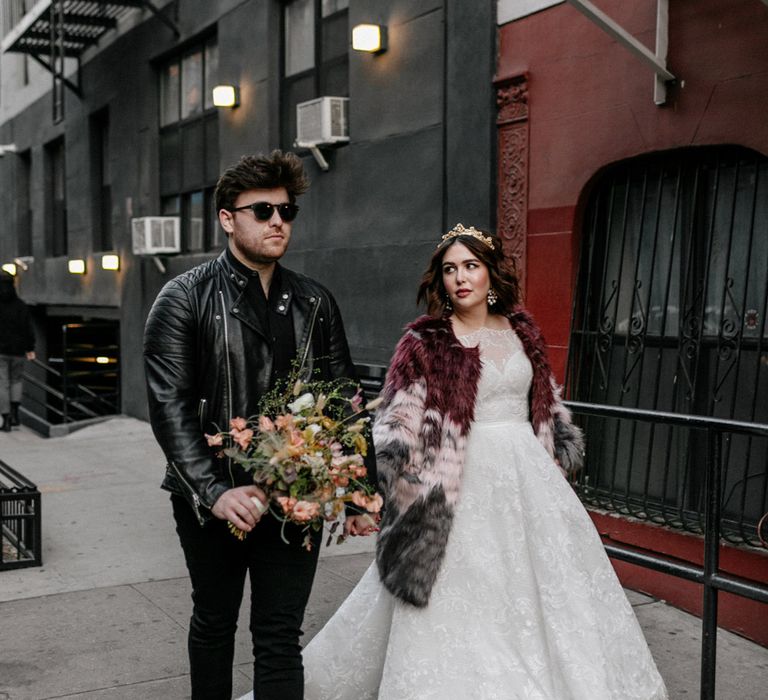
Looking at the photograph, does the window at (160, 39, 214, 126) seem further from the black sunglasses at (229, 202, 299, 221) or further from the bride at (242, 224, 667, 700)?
the black sunglasses at (229, 202, 299, 221)

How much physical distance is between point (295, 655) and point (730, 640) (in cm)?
290

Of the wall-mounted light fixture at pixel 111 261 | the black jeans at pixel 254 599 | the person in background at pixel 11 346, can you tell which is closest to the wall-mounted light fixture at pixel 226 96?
the person in background at pixel 11 346

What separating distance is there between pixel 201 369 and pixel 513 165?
4.68m

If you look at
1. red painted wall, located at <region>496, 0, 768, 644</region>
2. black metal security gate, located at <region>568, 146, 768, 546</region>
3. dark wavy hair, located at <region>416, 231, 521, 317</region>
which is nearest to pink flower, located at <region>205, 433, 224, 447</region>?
dark wavy hair, located at <region>416, 231, 521, 317</region>

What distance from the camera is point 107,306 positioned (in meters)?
16.3

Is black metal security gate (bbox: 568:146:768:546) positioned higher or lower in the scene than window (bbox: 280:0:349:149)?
lower

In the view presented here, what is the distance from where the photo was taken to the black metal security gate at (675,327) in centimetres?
571

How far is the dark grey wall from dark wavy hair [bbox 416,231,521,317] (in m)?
3.67

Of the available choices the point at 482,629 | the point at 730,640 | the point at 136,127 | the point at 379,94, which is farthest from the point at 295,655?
the point at 136,127

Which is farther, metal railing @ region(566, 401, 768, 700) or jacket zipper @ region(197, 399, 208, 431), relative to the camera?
metal railing @ region(566, 401, 768, 700)

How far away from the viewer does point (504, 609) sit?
368 centimetres

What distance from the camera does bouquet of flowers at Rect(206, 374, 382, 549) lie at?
2941mm

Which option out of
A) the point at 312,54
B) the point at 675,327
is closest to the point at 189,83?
the point at 312,54

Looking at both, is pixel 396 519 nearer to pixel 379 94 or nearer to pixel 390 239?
pixel 390 239
